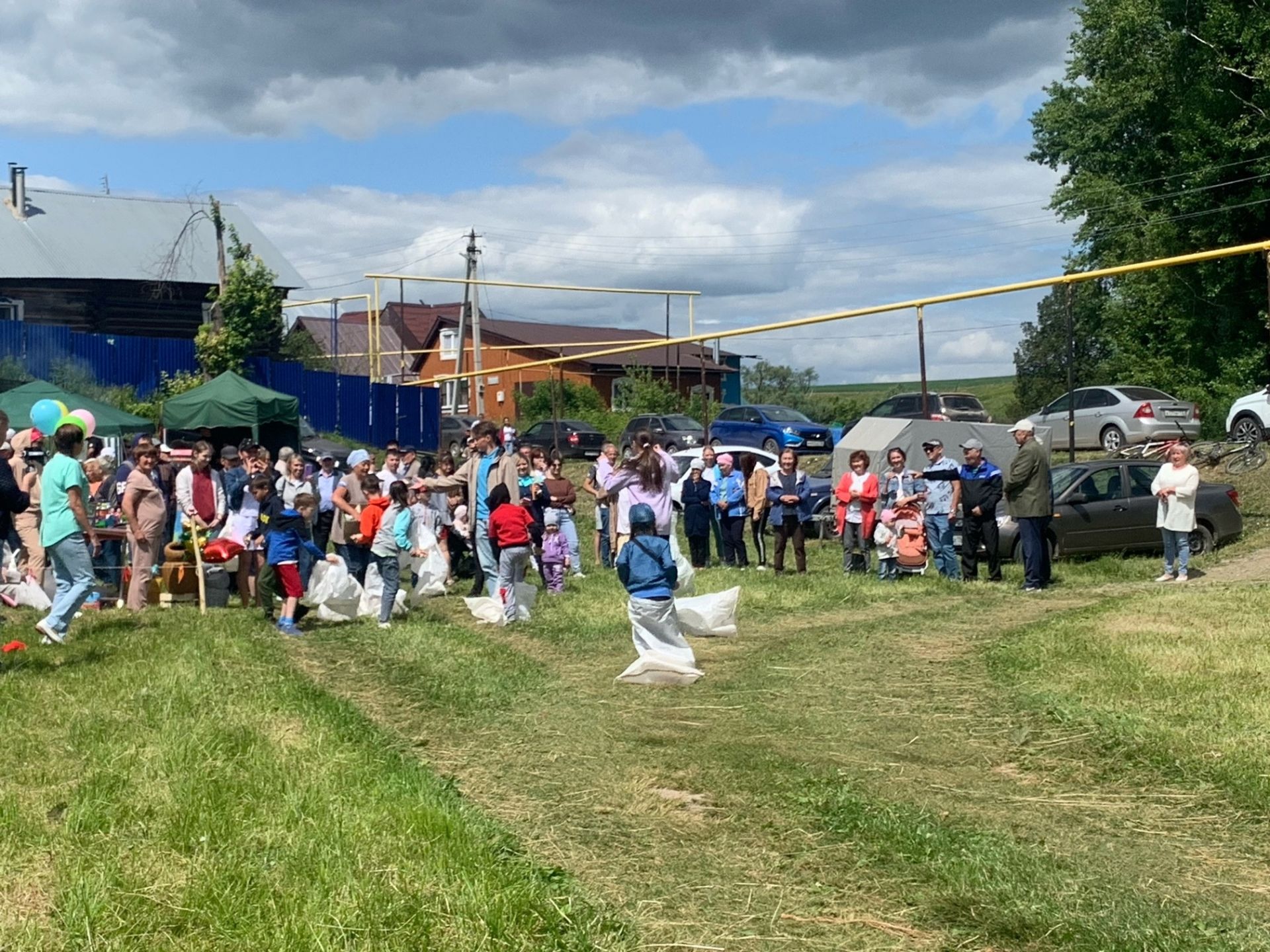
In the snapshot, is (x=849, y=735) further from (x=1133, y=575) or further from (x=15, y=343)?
(x=15, y=343)

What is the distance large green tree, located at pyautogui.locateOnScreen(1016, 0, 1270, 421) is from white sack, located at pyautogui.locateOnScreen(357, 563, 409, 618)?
2354 cm

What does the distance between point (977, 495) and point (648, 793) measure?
1027cm

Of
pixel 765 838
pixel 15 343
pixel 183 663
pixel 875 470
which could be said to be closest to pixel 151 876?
pixel 765 838

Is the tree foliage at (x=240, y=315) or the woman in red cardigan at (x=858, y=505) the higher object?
the tree foliage at (x=240, y=315)

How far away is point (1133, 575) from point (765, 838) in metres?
12.8

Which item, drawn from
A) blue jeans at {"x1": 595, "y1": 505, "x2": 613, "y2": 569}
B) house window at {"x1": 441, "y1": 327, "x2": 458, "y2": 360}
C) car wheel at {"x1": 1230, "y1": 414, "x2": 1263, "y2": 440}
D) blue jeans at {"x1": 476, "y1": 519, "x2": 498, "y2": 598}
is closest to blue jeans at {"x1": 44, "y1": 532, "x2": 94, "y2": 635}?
blue jeans at {"x1": 476, "y1": 519, "x2": 498, "y2": 598}

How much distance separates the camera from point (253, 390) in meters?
24.3

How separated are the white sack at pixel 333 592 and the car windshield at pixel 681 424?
21.5 m

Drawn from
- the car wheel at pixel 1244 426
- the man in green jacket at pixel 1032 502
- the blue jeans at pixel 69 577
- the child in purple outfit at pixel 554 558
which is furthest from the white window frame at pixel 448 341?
the blue jeans at pixel 69 577

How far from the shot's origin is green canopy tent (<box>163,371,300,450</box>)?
78.4ft

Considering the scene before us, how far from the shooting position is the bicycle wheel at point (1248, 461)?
2275 centimetres

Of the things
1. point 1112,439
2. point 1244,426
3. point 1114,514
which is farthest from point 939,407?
point 1114,514

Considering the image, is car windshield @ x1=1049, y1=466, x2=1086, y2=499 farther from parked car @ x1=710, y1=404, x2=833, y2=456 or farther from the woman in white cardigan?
parked car @ x1=710, y1=404, x2=833, y2=456

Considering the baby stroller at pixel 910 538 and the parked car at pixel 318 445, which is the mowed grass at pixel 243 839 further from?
the parked car at pixel 318 445
